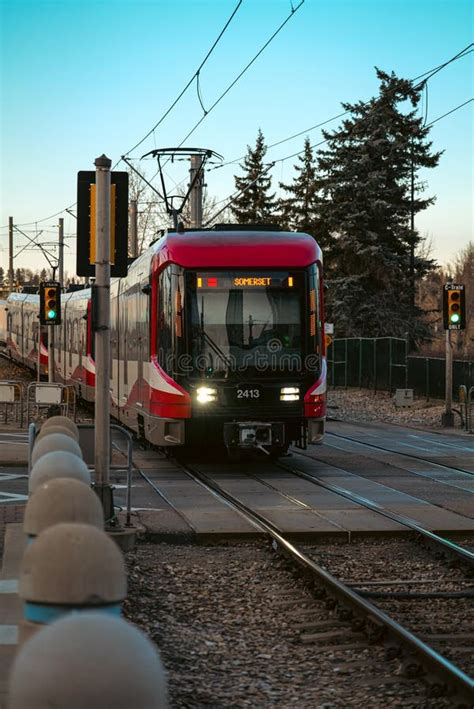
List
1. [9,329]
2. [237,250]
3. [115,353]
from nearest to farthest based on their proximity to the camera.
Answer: [237,250]
[115,353]
[9,329]

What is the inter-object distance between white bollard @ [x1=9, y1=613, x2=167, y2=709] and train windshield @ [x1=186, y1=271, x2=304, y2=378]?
48.0 ft

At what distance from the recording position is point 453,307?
30234 millimetres

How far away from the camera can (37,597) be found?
14.2 ft

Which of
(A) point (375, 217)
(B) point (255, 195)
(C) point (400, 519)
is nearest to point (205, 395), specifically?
(C) point (400, 519)

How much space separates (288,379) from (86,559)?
1407 centimetres

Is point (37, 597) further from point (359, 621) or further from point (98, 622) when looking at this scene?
point (359, 621)

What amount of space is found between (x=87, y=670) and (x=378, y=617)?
511cm

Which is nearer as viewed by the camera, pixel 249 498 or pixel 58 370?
pixel 249 498

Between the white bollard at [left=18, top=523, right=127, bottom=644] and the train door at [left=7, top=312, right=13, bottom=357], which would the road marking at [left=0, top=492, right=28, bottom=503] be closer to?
the white bollard at [left=18, top=523, right=127, bottom=644]

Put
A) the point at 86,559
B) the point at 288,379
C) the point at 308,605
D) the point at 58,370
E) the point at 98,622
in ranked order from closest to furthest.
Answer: the point at 98,622, the point at 86,559, the point at 308,605, the point at 288,379, the point at 58,370

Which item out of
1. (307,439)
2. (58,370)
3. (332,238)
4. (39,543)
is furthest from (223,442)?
(332,238)

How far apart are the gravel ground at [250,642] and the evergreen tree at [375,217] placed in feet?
154

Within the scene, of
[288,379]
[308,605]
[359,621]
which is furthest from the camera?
[288,379]

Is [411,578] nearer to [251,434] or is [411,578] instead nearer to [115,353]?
[251,434]
